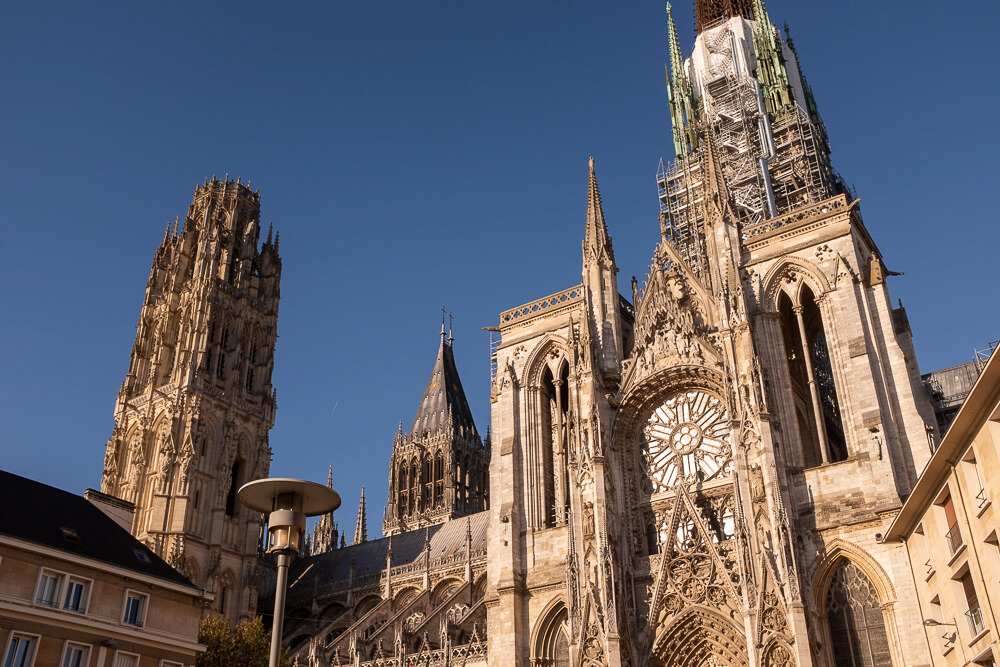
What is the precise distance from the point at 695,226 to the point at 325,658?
23.3 m

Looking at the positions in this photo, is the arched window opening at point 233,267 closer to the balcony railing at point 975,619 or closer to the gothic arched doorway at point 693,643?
the gothic arched doorway at point 693,643

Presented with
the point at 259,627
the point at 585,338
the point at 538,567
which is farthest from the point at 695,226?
the point at 259,627

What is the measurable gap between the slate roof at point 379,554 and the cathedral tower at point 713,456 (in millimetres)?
15126

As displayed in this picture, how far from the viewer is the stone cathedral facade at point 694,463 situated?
907 inches

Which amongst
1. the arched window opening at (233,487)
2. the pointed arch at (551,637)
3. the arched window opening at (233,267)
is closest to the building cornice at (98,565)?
the pointed arch at (551,637)

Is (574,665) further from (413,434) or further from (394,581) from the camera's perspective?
(413,434)

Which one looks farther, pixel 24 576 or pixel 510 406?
pixel 510 406

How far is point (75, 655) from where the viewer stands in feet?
65.6

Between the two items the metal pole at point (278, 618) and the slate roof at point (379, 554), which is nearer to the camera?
the metal pole at point (278, 618)

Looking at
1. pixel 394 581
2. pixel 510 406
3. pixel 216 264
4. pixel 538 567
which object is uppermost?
pixel 216 264

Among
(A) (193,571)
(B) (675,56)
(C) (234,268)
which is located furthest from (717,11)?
(A) (193,571)

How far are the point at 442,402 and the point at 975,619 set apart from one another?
152ft

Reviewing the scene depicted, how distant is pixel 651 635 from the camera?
24.8 metres

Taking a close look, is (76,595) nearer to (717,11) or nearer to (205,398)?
(205,398)
